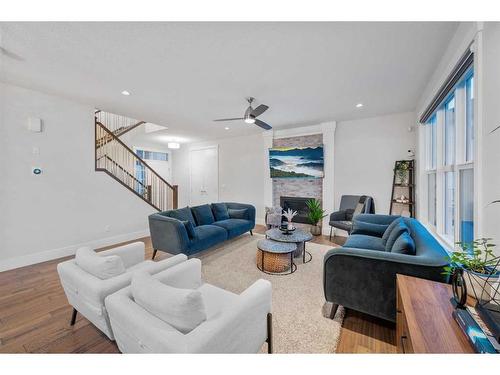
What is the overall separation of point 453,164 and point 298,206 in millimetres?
3241

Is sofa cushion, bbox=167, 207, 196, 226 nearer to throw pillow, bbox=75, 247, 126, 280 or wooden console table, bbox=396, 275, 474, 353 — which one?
throw pillow, bbox=75, 247, 126, 280

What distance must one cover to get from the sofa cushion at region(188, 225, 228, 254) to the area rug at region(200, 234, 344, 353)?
0.25 metres

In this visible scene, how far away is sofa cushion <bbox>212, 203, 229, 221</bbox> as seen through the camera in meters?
4.38

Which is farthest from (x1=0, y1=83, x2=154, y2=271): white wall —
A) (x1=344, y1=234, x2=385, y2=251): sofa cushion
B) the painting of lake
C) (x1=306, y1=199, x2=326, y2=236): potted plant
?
(x1=344, y1=234, x2=385, y2=251): sofa cushion

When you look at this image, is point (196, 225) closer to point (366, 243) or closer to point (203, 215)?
point (203, 215)

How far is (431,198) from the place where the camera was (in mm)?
3215

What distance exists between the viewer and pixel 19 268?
2.99 m

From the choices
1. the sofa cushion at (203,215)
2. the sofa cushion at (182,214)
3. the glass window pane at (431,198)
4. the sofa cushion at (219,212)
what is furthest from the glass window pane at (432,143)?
the sofa cushion at (182,214)

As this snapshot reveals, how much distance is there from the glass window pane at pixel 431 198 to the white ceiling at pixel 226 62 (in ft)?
4.40

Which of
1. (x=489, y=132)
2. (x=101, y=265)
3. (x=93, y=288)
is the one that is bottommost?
(x=93, y=288)

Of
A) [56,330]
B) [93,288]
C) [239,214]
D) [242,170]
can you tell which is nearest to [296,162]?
[242,170]

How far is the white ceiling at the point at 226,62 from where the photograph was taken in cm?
181

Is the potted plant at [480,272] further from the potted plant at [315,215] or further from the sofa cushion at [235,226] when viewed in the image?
the potted plant at [315,215]
